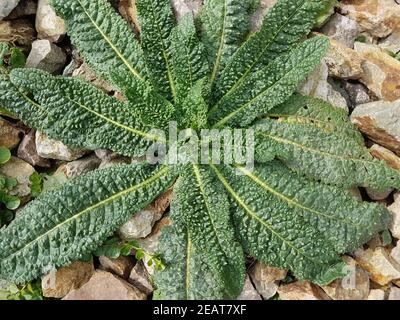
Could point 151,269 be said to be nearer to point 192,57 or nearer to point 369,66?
point 192,57

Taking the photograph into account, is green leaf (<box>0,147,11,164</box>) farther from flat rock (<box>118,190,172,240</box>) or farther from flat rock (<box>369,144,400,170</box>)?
flat rock (<box>369,144,400,170</box>)

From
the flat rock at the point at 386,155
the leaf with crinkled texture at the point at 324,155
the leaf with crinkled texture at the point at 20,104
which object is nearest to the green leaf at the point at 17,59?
the leaf with crinkled texture at the point at 20,104

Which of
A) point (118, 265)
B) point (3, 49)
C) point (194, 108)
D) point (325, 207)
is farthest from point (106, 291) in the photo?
point (3, 49)

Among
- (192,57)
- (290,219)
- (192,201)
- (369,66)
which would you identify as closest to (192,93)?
(192,57)

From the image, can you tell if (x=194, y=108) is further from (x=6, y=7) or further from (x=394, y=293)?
(x=394, y=293)

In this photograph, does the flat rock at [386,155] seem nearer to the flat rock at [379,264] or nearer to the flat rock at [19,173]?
the flat rock at [379,264]

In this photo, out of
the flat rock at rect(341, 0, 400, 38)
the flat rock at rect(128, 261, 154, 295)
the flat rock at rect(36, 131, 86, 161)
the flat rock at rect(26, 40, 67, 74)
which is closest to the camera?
the flat rock at rect(128, 261, 154, 295)

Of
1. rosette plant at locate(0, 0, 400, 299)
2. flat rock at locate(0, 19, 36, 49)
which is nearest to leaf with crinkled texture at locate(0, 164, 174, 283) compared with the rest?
rosette plant at locate(0, 0, 400, 299)

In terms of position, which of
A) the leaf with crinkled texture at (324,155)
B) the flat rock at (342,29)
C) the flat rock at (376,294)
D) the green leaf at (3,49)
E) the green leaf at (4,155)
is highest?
the green leaf at (3,49)
